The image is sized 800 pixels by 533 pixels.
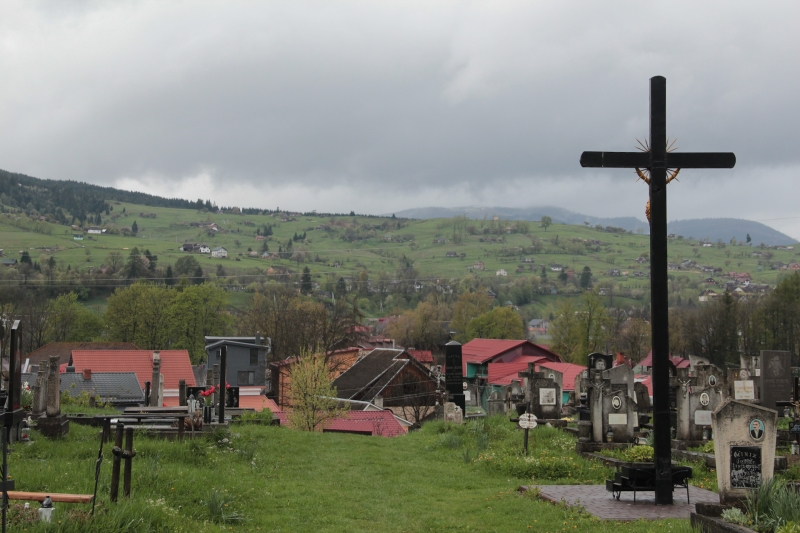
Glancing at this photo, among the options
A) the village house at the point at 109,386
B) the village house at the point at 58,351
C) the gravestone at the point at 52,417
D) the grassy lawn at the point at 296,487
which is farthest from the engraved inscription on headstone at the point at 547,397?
the village house at the point at 58,351

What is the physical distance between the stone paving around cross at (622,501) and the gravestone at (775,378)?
33.5 feet

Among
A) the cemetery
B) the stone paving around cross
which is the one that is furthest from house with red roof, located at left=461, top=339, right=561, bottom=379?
the stone paving around cross

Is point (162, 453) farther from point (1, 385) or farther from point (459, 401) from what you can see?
point (459, 401)

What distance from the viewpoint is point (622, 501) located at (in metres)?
12.2

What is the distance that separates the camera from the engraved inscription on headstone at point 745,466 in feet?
31.1

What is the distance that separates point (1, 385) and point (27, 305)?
245ft

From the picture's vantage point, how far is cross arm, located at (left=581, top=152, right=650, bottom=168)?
11.9m

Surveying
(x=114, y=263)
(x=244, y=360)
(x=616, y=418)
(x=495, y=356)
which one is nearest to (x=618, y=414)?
(x=616, y=418)

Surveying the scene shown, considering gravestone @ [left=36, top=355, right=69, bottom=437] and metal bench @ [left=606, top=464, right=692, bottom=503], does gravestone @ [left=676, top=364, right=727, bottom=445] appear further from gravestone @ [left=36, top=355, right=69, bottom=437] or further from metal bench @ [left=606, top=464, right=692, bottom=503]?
→ gravestone @ [left=36, top=355, right=69, bottom=437]

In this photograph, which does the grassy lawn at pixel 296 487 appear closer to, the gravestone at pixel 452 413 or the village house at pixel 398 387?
the gravestone at pixel 452 413

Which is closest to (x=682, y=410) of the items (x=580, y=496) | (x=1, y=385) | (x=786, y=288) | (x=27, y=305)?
(x=580, y=496)

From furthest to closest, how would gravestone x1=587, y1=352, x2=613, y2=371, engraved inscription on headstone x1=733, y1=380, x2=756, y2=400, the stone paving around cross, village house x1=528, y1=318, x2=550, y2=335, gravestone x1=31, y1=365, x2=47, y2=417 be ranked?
village house x1=528, y1=318, x2=550, y2=335, gravestone x1=587, y1=352, x2=613, y2=371, engraved inscription on headstone x1=733, y1=380, x2=756, y2=400, gravestone x1=31, y1=365, x2=47, y2=417, the stone paving around cross

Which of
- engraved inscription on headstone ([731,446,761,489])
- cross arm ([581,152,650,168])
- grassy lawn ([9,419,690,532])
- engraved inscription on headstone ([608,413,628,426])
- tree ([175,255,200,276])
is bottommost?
grassy lawn ([9,419,690,532])

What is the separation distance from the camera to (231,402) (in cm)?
2603
